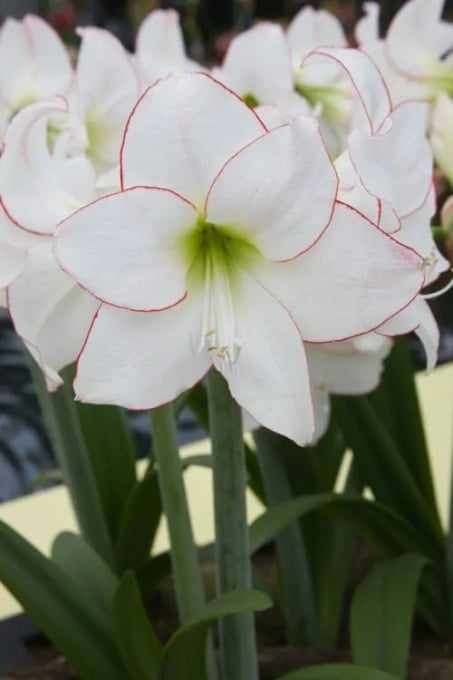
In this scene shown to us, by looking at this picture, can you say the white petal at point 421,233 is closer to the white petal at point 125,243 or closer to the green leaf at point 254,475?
the white petal at point 125,243

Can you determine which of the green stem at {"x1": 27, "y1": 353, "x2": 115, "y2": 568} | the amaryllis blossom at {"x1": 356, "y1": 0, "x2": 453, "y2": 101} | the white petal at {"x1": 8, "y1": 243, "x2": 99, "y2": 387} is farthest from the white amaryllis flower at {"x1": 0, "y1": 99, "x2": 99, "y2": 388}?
the amaryllis blossom at {"x1": 356, "y1": 0, "x2": 453, "y2": 101}

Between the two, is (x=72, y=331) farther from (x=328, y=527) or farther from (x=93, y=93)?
(x=328, y=527)

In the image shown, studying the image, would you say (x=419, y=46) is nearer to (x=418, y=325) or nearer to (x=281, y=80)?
(x=281, y=80)

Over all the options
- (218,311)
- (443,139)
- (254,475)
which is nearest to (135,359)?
(218,311)

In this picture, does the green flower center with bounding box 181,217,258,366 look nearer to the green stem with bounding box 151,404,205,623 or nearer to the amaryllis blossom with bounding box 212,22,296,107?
the green stem with bounding box 151,404,205,623

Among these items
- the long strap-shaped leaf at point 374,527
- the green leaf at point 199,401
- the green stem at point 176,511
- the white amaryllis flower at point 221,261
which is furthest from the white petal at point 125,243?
the green leaf at point 199,401

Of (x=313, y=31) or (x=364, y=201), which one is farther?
(x=313, y=31)

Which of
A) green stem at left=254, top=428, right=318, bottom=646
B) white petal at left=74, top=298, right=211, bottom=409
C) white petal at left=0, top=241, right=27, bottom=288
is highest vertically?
white petal at left=0, top=241, right=27, bottom=288
